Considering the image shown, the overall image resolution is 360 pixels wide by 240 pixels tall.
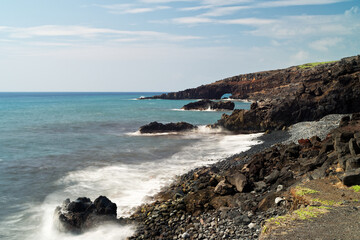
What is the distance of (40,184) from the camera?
20.0m

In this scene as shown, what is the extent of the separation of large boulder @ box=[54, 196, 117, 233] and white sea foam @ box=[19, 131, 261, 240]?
0.38m

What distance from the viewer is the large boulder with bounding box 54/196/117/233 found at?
44.8ft

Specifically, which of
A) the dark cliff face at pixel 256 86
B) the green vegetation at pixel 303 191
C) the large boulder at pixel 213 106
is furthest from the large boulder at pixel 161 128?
the dark cliff face at pixel 256 86

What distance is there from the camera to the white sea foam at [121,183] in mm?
13320

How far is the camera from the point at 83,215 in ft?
46.1

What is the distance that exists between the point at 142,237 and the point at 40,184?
11.2m

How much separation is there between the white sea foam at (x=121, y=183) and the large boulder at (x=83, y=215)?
377 mm

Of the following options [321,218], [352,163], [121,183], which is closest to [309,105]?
[352,163]

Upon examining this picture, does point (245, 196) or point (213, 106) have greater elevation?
point (213, 106)

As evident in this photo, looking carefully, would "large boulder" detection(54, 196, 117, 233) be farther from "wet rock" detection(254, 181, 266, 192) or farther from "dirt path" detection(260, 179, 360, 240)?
"dirt path" detection(260, 179, 360, 240)

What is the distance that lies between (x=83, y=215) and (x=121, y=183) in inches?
238

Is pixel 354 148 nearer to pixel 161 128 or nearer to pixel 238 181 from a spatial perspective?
pixel 238 181

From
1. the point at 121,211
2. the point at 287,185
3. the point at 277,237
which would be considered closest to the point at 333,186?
the point at 287,185

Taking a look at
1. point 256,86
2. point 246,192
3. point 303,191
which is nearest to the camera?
point 303,191
